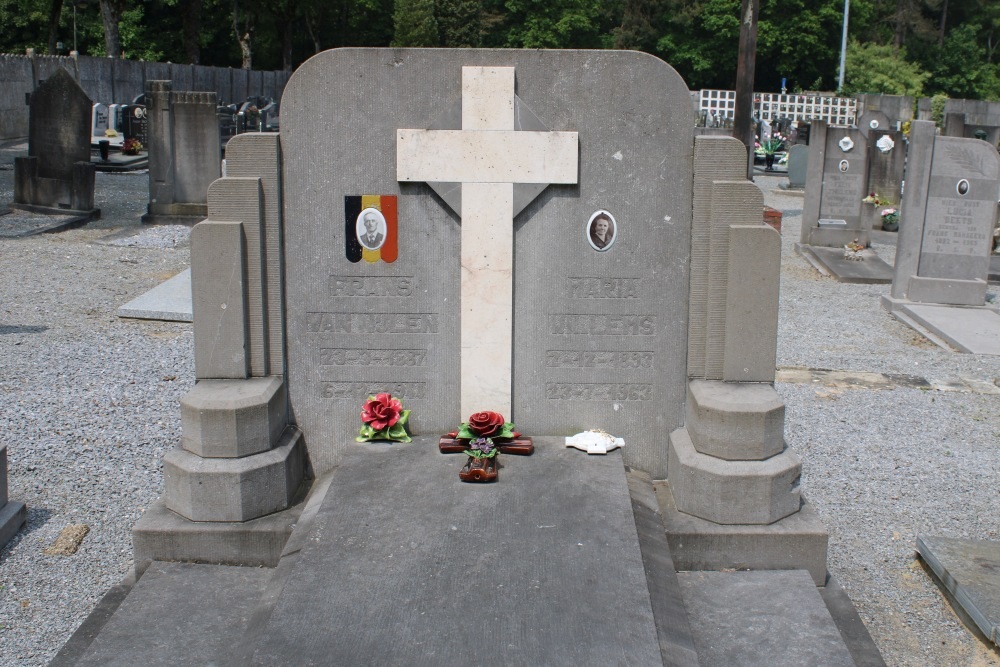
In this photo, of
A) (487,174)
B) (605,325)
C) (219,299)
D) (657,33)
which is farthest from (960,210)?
(657,33)

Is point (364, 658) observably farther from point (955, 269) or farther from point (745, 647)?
point (955, 269)

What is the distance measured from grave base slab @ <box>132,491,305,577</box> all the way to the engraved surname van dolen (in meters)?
0.82

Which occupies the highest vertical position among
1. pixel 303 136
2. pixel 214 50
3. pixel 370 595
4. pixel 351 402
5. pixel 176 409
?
pixel 214 50

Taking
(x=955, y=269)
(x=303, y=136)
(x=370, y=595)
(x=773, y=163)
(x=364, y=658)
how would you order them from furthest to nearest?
(x=773, y=163), (x=955, y=269), (x=303, y=136), (x=370, y=595), (x=364, y=658)

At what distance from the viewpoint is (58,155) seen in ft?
47.3

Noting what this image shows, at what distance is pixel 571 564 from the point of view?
3.32 meters

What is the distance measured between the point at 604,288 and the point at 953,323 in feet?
22.1

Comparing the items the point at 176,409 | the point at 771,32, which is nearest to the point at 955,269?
the point at 176,409

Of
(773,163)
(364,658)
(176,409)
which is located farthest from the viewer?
(773,163)

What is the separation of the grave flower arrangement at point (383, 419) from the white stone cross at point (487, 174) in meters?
0.33

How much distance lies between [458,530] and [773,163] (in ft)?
91.0

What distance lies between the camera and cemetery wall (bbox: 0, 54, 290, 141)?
26969 mm

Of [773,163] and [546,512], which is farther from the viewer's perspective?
[773,163]

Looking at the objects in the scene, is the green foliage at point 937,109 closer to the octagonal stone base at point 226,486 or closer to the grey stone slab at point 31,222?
the grey stone slab at point 31,222
